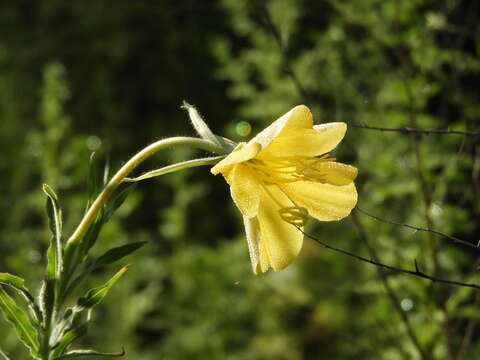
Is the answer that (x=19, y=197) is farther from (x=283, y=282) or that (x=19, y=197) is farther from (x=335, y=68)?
(x=335, y=68)

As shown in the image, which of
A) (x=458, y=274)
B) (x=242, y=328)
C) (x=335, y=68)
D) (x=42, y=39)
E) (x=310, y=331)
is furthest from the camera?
(x=42, y=39)

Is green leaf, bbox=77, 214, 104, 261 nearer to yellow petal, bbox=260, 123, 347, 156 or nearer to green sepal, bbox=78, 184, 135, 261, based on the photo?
green sepal, bbox=78, 184, 135, 261

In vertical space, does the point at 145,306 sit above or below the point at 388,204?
below

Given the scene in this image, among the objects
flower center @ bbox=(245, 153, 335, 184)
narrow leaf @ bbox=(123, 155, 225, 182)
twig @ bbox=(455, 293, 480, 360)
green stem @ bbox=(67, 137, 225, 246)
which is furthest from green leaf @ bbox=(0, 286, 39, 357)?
twig @ bbox=(455, 293, 480, 360)

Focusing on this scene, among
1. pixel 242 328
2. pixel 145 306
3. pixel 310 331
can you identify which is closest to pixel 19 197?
pixel 145 306

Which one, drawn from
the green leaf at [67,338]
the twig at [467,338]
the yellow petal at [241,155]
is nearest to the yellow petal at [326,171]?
the yellow petal at [241,155]

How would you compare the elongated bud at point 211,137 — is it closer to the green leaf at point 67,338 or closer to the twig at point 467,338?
the green leaf at point 67,338
